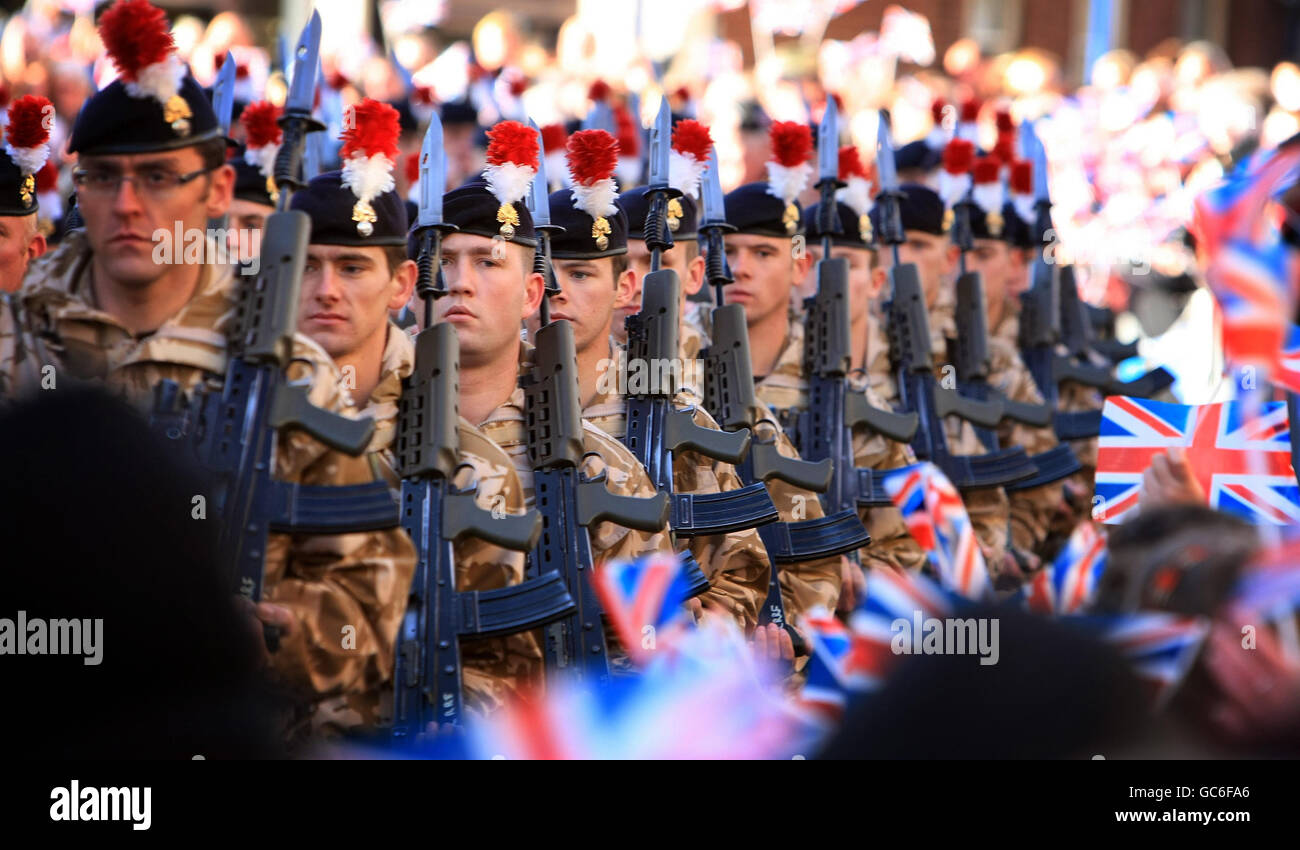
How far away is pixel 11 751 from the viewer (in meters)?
2.22

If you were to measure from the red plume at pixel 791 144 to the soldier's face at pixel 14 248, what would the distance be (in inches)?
120

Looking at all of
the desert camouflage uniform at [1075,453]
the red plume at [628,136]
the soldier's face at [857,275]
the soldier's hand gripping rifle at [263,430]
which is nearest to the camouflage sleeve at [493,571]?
the soldier's hand gripping rifle at [263,430]

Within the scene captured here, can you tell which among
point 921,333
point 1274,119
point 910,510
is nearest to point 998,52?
point 1274,119

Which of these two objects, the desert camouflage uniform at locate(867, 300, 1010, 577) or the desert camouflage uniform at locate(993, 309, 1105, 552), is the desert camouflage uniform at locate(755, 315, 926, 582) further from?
the desert camouflage uniform at locate(993, 309, 1105, 552)

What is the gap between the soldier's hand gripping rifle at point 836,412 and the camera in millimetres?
6645

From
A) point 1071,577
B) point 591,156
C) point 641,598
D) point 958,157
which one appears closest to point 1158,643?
point 1071,577

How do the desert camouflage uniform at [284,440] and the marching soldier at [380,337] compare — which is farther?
the marching soldier at [380,337]

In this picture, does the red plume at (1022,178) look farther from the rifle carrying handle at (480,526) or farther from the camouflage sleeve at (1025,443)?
the rifle carrying handle at (480,526)

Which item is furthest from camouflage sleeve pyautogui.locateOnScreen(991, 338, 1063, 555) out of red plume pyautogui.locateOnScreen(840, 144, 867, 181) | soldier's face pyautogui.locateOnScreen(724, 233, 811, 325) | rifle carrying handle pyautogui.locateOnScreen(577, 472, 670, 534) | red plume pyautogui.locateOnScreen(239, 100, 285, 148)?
red plume pyautogui.locateOnScreen(239, 100, 285, 148)

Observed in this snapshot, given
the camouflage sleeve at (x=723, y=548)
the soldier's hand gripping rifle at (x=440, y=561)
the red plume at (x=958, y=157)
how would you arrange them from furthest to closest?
the red plume at (x=958, y=157), the camouflage sleeve at (x=723, y=548), the soldier's hand gripping rifle at (x=440, y=561)

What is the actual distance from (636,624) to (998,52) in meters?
24.0

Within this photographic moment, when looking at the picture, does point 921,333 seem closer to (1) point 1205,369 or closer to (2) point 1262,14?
(1) point 1205,369

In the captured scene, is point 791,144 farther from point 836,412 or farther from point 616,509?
point 616,509

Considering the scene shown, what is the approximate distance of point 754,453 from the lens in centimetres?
588
